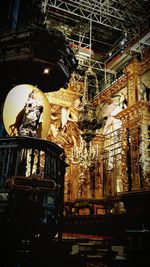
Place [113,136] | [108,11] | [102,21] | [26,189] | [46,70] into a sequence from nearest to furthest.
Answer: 1. [26,189]
2. [46,70]
3. [108,11]
4. [113,136]
5. [102,21]

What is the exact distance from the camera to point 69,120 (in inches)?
593

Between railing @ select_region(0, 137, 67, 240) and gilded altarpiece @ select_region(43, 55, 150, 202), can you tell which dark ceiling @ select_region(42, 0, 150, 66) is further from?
railing @ select_region(0, 137, 67, 240)

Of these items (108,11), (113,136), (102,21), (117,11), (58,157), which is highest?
(102,21)

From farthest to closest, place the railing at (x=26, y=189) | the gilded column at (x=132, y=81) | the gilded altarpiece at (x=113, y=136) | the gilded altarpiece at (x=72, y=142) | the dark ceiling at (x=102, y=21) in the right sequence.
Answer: the gilded altarpiece at (x=72, y=142)
the dark ceiling at (x=102, y=21)
the gilded column at (x=132, y=81)
the gilded altarpiece at (x=113, y=136)
the railing at (x=26, y=189)

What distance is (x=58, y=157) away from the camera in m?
4.43

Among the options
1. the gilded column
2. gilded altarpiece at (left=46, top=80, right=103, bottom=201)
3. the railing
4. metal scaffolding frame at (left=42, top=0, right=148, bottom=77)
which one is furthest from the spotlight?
gilded altarpiece at (left=46, top=80, right=103, bottom=201)

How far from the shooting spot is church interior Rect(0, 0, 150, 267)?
336 cm

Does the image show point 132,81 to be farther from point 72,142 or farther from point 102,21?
point 72,142

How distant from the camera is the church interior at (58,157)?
3359 millimetres

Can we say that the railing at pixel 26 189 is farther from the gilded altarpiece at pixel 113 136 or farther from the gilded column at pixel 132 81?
the gilded column at pixel 132 81

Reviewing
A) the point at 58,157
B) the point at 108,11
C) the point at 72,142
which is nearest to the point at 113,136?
the point at 72,142

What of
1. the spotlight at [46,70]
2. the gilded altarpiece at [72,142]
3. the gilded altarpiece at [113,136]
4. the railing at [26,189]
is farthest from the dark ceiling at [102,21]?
the railing at [26,189]

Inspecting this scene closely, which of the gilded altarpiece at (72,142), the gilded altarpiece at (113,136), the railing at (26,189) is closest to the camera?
the railing at (26,189)

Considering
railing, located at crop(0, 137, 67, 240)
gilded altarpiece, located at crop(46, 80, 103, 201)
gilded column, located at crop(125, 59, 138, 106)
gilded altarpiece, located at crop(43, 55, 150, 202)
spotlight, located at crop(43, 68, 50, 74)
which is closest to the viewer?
railing, located at crop(0, 137, 67, 240)
